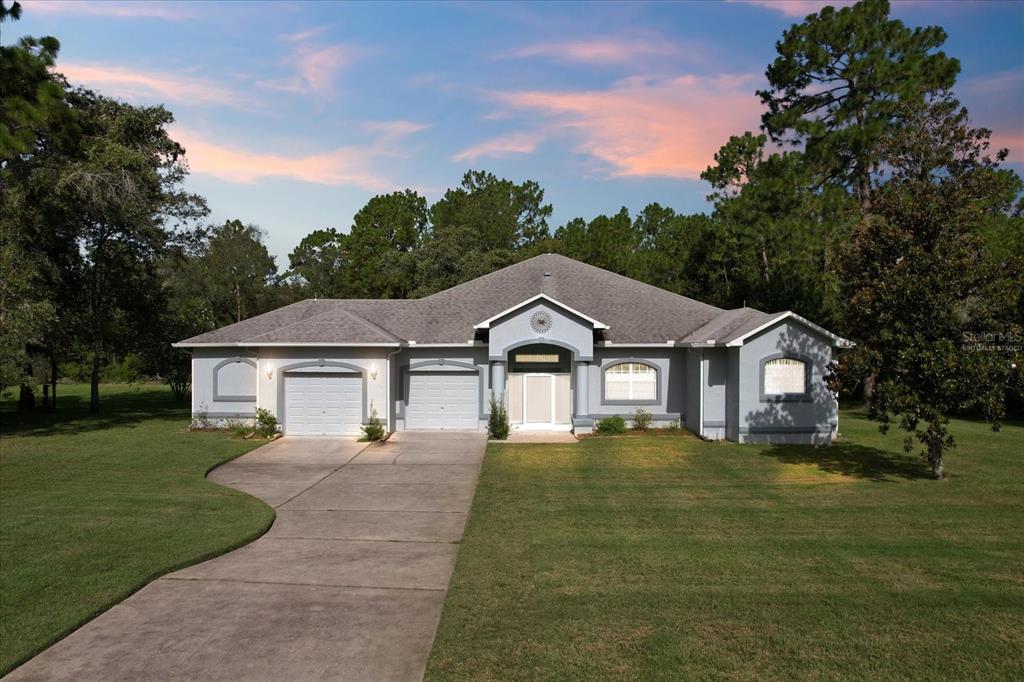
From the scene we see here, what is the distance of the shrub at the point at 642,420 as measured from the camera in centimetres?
2292

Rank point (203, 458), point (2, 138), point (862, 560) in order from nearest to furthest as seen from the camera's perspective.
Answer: point (2, 138), point (862, 560), point (203, 458)

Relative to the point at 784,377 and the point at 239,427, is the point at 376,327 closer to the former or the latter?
the point at 239,427

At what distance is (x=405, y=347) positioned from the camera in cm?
2322

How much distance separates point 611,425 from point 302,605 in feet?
50.9

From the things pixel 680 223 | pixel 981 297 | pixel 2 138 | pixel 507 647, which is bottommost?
pixel 507 647

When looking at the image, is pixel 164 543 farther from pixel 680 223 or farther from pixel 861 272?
pixel 680 223

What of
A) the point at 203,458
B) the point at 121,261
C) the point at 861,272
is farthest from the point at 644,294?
the point at 121,261

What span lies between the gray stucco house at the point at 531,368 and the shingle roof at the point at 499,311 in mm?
87

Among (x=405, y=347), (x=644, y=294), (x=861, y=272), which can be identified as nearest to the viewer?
(x=861, y=272)

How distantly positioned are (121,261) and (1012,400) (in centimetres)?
4064

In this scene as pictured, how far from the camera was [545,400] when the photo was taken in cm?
2386

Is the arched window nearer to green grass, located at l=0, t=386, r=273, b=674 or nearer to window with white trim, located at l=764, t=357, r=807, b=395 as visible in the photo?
window with white trim, located at l=764, t=357, r=807, b=395

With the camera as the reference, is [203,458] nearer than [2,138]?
No

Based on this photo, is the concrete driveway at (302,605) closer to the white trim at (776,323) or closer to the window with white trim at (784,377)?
the white trim at (776,323)
